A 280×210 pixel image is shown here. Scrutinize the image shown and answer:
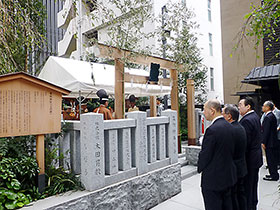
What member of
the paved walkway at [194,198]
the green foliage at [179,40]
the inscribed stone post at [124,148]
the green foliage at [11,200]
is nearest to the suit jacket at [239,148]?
the paved walkway at [194,198]

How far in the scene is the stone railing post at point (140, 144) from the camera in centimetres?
435

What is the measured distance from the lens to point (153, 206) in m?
4.58

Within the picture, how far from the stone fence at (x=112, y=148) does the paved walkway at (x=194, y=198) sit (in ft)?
2.65

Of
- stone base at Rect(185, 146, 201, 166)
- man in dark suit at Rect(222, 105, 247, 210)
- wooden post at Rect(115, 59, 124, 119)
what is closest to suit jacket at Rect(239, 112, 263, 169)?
man in dark suit at Rect(222, 105, 247, 210)

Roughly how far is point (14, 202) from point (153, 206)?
2.74m

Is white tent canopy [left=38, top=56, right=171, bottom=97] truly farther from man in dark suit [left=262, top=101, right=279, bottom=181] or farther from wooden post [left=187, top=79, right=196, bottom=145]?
man in dark suit [left=262, top=101, right=279, bottom=181]

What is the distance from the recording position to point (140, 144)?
4.39 meters

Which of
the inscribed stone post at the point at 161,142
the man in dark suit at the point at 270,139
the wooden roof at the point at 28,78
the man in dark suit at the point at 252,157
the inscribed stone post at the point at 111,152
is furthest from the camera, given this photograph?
the man in dark suit at the point at 270,139

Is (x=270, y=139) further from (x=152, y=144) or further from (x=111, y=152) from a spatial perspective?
(x=111, y=152)

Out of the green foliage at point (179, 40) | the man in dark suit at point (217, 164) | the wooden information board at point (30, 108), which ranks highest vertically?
the green foliage at point (179, 40)

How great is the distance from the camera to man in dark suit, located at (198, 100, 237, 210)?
2961 mm

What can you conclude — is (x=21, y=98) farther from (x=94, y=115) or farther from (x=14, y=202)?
(x=14, y=202)

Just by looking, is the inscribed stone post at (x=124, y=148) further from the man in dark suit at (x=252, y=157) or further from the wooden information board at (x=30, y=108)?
the man in dark suit at (x=252, y=157)

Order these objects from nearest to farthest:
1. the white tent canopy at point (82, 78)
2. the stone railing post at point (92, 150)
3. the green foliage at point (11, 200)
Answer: the green foliage at point (11, 200) < the stone railing post at point (92, 150) < the white tent canopy at point (82, 78)
